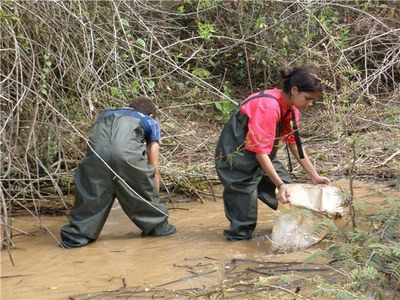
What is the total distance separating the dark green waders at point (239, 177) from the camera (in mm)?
5445

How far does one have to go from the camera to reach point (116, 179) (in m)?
5.60

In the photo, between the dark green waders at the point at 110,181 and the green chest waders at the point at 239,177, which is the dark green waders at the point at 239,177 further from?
the dark green waders at the point at 110,181

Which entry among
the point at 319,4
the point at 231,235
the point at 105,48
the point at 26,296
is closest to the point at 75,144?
the point at 105,48

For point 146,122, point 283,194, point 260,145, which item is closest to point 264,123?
point 260,145

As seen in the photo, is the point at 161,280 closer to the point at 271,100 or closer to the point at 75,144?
the point at 271,100

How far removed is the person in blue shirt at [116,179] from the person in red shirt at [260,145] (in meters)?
0.57

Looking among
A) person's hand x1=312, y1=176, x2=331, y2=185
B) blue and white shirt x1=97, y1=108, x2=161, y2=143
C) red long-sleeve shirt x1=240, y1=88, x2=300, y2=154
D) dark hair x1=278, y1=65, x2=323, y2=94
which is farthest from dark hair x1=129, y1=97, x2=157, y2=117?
person's hand x1=312, y1=176, x2=331, y2=185

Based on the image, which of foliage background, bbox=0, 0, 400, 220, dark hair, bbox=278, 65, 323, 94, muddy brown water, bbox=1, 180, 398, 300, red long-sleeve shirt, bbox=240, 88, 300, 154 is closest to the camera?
muddy brown water, bbox=1, 180, 398, 300

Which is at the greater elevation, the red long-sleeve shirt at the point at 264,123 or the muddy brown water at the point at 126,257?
the red long-sleeve shirt at the point at 264,123

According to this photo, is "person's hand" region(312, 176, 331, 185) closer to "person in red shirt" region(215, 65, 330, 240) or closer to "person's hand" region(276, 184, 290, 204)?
"person in red shirt" region(215, 65, 330, 240)

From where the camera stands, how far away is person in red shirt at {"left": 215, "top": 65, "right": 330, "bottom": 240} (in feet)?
16.9

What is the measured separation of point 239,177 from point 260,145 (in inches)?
16.2

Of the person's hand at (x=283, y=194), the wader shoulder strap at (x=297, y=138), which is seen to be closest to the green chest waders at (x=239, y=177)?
the wader shoulder strap at (x=297, y=138)

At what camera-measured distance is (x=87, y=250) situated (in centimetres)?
563
